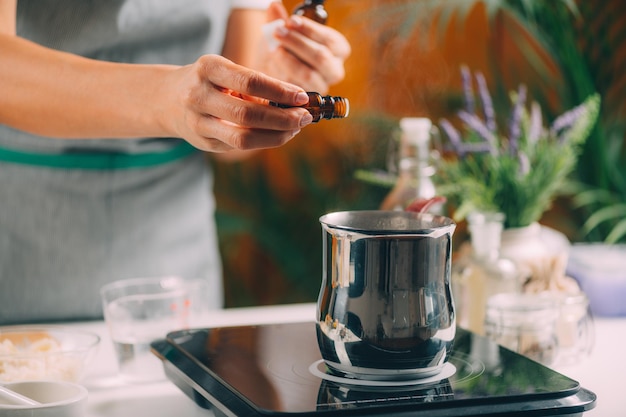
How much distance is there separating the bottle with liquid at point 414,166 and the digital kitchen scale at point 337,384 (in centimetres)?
36

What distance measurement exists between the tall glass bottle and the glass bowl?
56 cm

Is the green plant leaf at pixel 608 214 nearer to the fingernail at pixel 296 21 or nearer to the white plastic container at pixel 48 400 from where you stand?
the fingernail at pixel 296 21

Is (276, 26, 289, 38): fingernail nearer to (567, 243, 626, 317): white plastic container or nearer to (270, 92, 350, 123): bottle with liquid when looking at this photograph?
(270, 92, 350, 123): bottle with liquid

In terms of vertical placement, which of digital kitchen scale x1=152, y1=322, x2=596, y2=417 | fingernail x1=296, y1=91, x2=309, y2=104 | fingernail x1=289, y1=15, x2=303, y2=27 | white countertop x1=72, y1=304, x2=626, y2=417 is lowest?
white countertop x1=72, y1=304, x2=626, y2=417

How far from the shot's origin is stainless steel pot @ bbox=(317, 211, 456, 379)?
0.92 m

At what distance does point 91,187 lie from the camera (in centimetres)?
165

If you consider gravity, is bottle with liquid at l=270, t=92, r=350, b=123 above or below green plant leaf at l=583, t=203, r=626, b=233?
above

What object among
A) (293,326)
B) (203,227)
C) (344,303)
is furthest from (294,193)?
(344,303)

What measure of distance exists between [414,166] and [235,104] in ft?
1.81

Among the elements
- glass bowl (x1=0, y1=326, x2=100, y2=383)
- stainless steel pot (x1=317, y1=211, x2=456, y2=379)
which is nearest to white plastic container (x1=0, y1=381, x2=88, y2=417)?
glass bowl (x1=0, y1=326, x2=100, y2=383)

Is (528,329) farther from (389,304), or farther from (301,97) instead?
(301,97)

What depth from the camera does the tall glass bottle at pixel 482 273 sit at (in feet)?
4.44

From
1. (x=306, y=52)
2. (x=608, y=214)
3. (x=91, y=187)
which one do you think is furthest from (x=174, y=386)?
(x=608, y=214)

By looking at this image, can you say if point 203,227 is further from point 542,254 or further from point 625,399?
point 625,399
